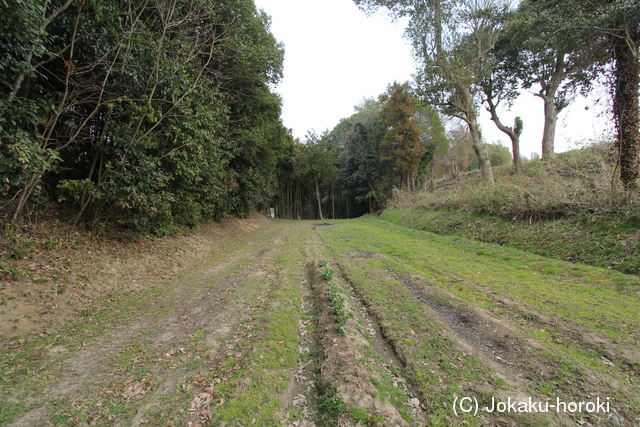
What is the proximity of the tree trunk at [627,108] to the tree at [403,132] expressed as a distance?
16.8 meters

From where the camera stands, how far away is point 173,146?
8773 mm

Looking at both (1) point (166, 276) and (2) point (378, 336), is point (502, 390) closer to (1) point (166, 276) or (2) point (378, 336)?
(2) point (378, 336)

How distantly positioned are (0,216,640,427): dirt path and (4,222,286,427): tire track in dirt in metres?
0.02

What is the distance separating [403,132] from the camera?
25859 millimetres

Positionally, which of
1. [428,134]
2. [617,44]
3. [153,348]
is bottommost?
[153,348]

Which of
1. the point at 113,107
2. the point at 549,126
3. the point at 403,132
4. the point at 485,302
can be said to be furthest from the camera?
the point at 403,132

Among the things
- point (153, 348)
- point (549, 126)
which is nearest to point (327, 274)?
point (153, 348)

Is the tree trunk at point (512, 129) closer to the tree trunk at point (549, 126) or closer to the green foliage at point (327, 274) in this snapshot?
the tree trunk at point (549, 126)

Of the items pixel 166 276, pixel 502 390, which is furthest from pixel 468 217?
pixel 166 276

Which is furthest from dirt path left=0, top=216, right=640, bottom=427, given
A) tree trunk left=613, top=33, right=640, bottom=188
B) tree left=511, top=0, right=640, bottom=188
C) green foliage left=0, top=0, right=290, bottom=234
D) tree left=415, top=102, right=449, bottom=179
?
tree left=415, top=102, right=449, bottom=179

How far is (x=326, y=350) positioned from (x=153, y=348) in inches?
93.7

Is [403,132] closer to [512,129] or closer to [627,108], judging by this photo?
[512,129]

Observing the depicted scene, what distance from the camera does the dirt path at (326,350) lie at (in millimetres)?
2463

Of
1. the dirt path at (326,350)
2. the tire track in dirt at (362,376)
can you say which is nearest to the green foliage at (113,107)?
the dirt path at (326,350)
